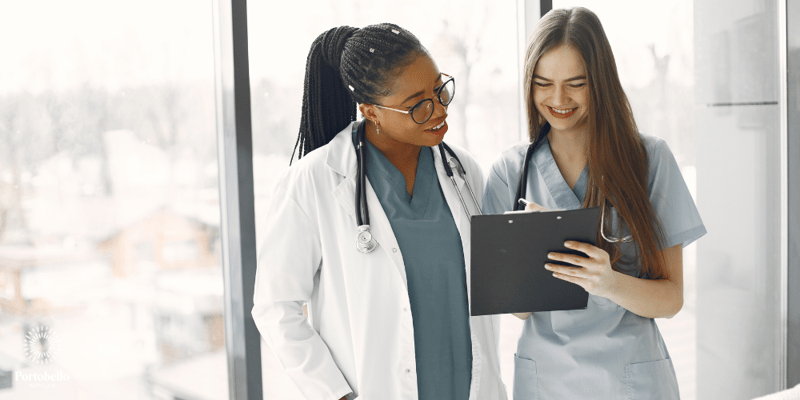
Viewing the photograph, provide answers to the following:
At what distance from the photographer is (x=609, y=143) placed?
3.67 feet

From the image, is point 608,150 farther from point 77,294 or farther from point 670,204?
point 77,294

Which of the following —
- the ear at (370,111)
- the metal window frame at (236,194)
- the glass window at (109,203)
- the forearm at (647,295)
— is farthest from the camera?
the metal window frame at (236,194)

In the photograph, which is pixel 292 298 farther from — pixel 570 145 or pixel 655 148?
pixel 655 148

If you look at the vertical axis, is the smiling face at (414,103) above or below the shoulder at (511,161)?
above

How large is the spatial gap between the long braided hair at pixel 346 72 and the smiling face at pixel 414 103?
0.02 metres

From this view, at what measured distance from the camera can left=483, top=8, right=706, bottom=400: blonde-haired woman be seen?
110 cm

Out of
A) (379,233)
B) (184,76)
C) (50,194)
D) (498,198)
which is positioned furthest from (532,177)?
(50,194)

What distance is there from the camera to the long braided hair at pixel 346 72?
1.13 meters

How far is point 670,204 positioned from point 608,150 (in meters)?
0.17

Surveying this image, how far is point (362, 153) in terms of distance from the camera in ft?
3.87

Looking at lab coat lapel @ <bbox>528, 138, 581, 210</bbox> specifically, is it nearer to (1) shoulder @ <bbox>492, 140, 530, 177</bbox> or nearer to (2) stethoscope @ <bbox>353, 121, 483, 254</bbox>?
(1) shoulder @ <bbox>492, 140, 530, 177</bbox>

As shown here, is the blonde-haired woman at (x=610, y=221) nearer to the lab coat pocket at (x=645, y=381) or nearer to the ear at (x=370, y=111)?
the lab coat pocket at (x=645, y=381)

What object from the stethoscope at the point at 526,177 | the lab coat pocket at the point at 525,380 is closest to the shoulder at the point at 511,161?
the stethoscope at the point at 526,177

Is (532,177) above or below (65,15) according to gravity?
below
